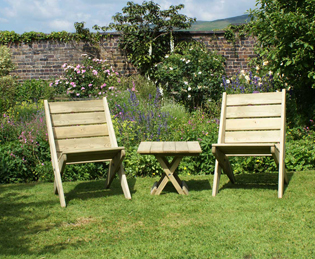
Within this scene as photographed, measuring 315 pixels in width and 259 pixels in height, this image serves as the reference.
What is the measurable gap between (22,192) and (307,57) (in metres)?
4.76

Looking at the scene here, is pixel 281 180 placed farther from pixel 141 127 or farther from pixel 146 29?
pixel 146 29

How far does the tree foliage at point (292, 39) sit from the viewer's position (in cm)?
610

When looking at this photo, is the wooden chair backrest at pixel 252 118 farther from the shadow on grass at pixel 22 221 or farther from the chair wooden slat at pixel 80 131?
the shadow on grass at pixel 22 221

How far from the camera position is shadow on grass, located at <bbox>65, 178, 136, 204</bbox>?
14.0 ft

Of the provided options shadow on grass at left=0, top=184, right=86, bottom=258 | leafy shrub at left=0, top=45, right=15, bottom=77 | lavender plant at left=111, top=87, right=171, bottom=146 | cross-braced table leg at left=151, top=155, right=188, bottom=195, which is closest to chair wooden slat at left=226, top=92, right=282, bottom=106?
cross-braced table leg at left=151, top=155, right=188, bottom=195

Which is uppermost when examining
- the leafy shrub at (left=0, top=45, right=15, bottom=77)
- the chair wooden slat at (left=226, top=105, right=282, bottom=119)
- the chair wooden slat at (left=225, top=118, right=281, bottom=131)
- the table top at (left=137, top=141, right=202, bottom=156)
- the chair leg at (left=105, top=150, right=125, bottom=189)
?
the leafy shrub at (left=0, top=45, right=15, bottom=77)

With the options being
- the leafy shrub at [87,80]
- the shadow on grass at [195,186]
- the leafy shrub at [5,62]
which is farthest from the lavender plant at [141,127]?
the leafy shrub at [5,62]

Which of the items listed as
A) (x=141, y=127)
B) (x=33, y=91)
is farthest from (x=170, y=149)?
(x=33, y=91)

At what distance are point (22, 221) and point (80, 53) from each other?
8.81 meters

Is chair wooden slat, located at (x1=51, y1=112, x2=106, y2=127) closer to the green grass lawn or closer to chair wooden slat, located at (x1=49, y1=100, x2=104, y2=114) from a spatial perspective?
chair wooden slat, located at (x1=49, y1=100, x2=104, y2=114)

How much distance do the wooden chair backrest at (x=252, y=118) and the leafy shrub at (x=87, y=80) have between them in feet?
18.8

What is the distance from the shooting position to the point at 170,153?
3932mm

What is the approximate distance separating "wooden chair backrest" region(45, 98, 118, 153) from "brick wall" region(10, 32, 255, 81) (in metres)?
7.08

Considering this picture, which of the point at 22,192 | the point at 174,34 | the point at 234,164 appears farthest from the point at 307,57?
the point at 174,34
